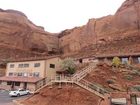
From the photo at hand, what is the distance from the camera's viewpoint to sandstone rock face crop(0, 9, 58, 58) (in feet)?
298

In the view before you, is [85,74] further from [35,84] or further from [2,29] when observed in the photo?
[2,29]

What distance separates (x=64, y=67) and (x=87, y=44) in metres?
42.7

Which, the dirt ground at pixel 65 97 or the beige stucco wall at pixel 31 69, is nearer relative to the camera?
the dirt ground at pixel 65 97

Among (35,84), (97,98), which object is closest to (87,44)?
(35,84)

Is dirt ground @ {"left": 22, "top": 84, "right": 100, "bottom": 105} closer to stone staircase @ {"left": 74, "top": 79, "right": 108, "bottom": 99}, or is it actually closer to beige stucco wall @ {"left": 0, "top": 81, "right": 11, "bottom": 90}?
stone staircase @ {"left": 74, "top": 79, "right": 108, "bottom": 99}

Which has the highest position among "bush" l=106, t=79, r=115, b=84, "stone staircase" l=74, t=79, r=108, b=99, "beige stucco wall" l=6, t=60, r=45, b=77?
"beige stucco wall" l=6, t=60, r=45, b=77

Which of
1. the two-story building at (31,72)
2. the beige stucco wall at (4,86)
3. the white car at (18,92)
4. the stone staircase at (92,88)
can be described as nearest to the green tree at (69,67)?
the two-story building at (31,72)

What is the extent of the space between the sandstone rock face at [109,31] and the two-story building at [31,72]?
32961mm

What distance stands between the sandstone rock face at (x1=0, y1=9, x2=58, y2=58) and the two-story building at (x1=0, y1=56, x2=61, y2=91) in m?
33.9

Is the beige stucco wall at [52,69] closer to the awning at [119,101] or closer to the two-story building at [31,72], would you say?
the two-story building at [31,72]

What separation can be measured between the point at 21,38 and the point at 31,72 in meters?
49.8

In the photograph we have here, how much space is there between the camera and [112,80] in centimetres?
3222

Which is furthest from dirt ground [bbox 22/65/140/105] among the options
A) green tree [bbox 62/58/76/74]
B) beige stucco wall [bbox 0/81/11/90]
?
beige stucco wall [bbox 0/81/11/90]

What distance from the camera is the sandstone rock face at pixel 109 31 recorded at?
75.8m
